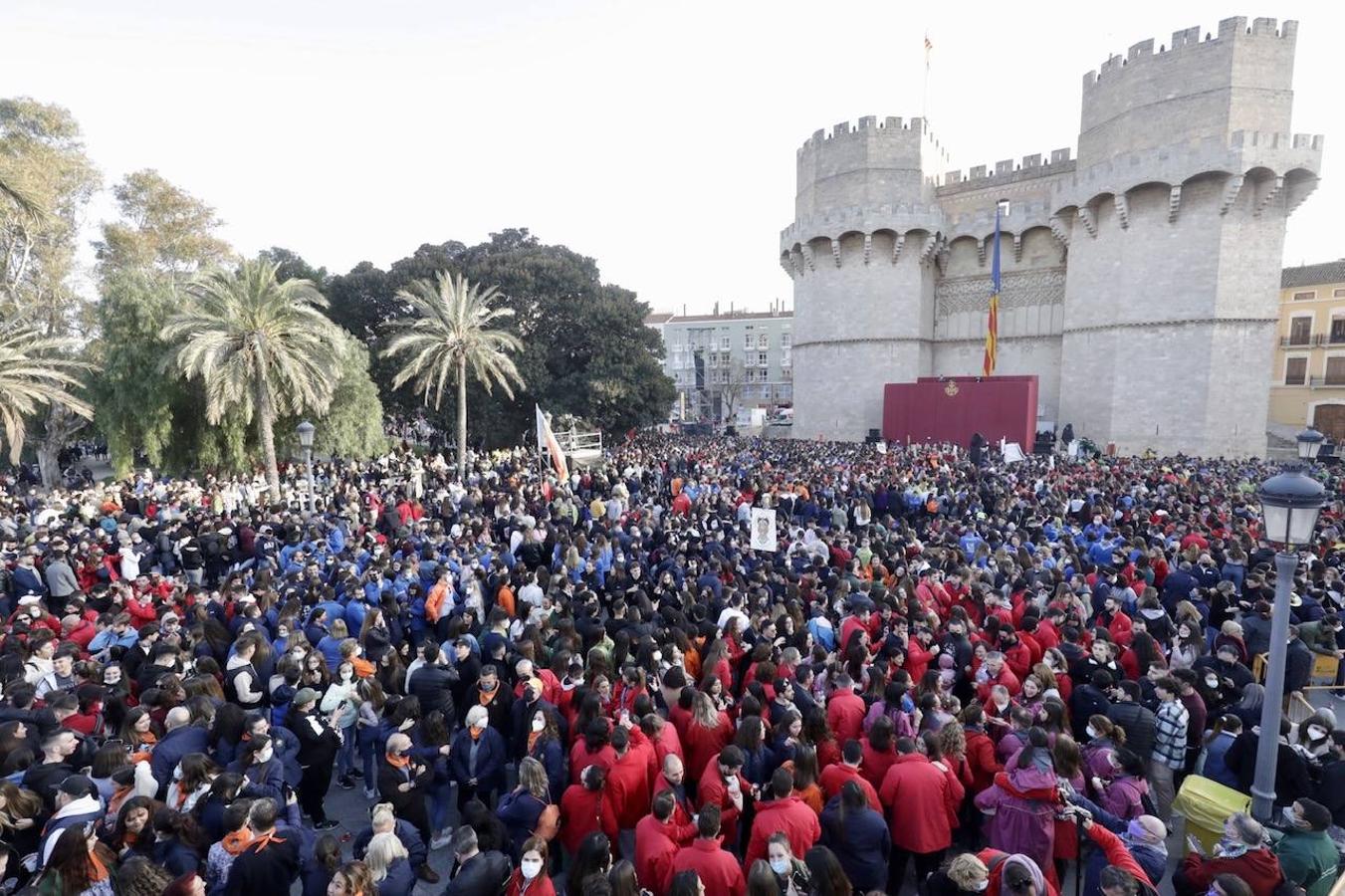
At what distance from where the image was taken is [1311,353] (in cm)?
3897

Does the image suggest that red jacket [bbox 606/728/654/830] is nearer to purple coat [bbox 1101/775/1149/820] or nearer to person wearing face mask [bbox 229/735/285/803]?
person wearing face mask [bbox 229/735/285/803]

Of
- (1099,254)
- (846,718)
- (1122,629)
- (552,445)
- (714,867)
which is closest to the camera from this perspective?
(714,867)

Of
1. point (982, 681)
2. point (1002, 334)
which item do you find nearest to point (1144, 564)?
point (982, 681)

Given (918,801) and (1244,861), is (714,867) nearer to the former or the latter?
(918,801)

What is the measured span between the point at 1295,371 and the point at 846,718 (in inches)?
1917

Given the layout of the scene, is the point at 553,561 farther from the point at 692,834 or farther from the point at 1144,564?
the point at 1144,564

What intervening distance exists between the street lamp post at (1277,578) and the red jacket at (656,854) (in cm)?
431

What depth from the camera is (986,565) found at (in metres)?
10.9

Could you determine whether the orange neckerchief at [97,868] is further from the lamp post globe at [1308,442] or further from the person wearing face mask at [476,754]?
the lamp post globe at [1308,442]

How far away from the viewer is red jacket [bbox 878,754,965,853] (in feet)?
16.5

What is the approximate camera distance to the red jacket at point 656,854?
4.36m

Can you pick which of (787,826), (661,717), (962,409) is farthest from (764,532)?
(962,409)

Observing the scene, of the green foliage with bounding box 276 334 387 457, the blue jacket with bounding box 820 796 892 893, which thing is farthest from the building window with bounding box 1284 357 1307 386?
the blue jacket with bounding box 820 796 892 893

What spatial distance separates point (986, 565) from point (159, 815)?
1052 centimetres
